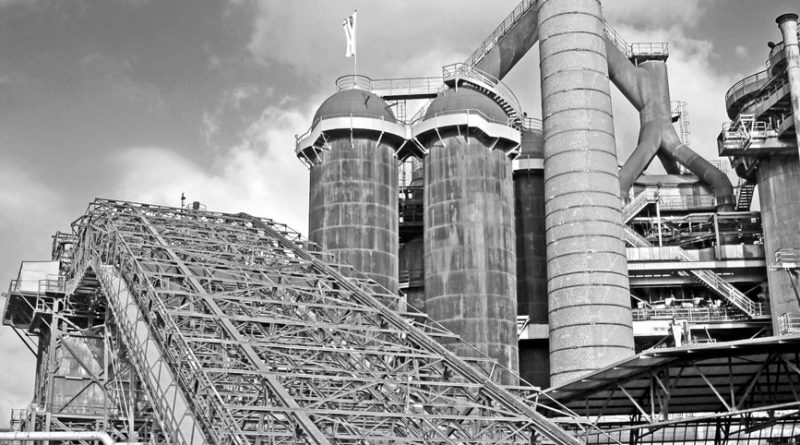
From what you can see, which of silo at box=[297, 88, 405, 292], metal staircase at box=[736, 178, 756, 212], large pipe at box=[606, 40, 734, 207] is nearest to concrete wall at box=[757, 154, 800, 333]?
metal staircase at box=[736, 178, 756, 212]

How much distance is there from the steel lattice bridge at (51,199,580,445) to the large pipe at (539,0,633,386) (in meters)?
15.1

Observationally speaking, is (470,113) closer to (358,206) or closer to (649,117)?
(358,206)

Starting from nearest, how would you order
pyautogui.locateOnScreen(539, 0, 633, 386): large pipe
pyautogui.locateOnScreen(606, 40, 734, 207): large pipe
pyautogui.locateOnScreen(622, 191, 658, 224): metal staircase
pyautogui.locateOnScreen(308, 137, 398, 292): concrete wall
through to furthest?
pyautogui.locateOnScreen(539, 0, 633, 386): large pipe < pyautogui.locateOnScreen(308, 137, 398, 292): concrete wall < pyautogui.locateOnScreen(622, 191, 658, 224): metal staircase < pyautogui.locateOnScreen(606, 40, 734, 207): large pipe

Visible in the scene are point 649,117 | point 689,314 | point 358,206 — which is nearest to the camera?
point 358,206

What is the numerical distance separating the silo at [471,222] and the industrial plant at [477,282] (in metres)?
0.13

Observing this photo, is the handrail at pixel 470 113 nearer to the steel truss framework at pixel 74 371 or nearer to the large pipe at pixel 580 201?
A: the large pipe at pixel 580 201

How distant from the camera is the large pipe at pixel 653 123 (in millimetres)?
69812

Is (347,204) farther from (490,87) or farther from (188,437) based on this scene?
(188,437)

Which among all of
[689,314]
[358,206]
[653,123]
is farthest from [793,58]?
[358,206]

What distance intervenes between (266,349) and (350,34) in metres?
35.7

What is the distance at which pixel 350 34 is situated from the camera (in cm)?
6388

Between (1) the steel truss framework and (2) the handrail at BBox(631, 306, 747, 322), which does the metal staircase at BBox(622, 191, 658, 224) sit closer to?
(2) the handrail at BBox(631, 306, 747, 322)

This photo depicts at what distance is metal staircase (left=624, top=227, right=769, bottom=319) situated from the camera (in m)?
61.9

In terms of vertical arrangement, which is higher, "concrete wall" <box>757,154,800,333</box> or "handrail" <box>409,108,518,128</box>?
"handrail" <box>409,108,518,128</box>
